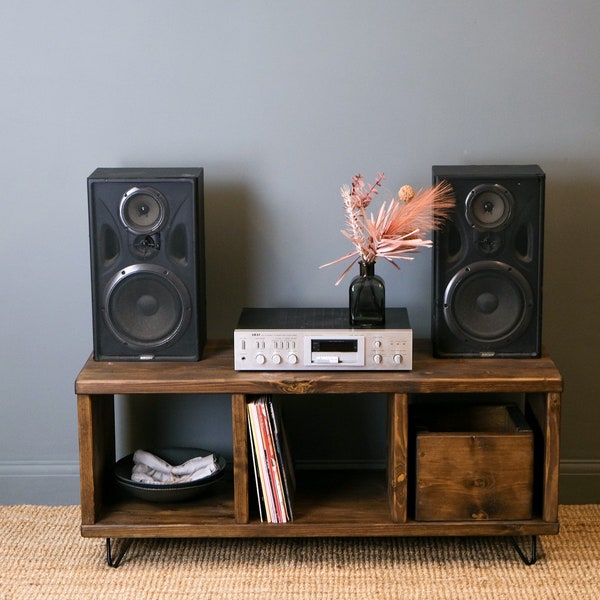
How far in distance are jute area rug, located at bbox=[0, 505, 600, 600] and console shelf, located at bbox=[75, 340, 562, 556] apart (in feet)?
0.27

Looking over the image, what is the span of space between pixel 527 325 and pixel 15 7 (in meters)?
1.37

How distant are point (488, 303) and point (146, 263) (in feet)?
2.48

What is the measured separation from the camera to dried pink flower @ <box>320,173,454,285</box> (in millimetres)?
2336

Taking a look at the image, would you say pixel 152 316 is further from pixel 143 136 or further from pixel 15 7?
pixel 15 7

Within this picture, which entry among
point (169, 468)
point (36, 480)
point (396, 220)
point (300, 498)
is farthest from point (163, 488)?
point (396, 220)

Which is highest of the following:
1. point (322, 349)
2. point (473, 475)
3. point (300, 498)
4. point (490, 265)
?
point (490, 265)

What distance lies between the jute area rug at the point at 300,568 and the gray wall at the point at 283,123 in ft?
1.62

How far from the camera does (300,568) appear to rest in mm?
2391

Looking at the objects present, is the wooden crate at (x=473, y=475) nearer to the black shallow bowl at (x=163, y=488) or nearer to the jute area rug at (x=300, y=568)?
the jute area rug at (x=300, y=568)

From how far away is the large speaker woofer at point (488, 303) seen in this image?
237 cm

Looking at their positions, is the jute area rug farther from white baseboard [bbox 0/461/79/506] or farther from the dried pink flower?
the dried pink flower

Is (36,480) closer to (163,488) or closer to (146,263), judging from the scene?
(163,488)

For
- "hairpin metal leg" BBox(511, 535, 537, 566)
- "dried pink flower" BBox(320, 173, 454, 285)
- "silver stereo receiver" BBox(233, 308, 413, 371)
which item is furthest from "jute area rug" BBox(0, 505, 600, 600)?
"dried pink flower" BBox(320, 173, 454, 285)

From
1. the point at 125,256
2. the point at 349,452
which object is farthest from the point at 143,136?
the point at 349,452
